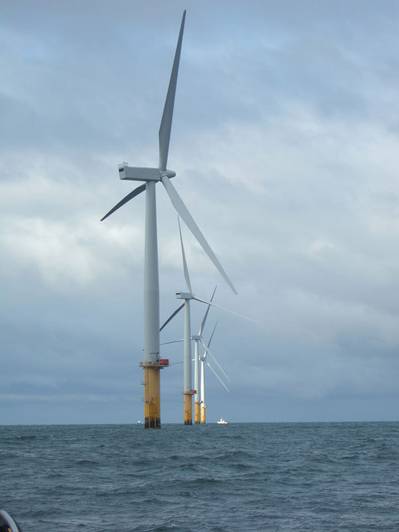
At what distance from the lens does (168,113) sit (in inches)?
4104

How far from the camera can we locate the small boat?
17558mm

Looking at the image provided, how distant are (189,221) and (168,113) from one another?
50.9ft

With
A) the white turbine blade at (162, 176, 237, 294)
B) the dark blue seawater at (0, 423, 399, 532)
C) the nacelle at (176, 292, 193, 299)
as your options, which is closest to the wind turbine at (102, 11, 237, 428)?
the white turbine blade at (162, 176, 237, 294)

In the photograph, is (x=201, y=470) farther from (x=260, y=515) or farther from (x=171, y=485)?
(x=260, y=515)

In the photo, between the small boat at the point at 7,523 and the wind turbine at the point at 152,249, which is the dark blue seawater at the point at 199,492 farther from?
the wind turbine at the point at 152,249

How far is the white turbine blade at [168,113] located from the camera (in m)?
100

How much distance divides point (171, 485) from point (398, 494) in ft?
37.0

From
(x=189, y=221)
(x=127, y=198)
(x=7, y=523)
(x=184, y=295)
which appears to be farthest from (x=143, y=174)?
(x=7, y=523)

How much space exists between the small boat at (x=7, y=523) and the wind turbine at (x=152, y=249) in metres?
83.6

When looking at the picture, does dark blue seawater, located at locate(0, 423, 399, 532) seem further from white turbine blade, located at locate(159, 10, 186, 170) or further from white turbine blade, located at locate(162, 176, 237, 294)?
white turbine blade, located at locate(159, 10, 186, 170)

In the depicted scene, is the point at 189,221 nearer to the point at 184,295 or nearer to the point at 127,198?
the point at 127,198

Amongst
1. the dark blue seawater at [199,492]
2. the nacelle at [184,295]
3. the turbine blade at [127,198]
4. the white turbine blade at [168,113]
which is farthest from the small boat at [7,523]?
the nacelle at [184,295]

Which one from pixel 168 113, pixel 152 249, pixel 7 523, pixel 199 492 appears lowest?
pixel 199 492

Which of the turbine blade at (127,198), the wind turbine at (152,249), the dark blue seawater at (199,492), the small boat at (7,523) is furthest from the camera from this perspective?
the turbine blade at (127,198)
